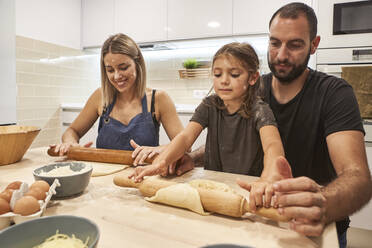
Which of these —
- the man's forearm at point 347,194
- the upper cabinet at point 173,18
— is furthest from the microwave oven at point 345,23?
the man's forearm at point 347,194

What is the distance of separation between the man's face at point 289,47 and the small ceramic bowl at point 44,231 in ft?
3.39

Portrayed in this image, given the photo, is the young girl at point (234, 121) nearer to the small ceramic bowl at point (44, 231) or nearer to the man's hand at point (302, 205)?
the man's hand at point (302, 205)

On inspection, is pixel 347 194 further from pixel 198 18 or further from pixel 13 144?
pixel 198 18

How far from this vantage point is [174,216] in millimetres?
659

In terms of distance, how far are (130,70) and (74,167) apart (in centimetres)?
79

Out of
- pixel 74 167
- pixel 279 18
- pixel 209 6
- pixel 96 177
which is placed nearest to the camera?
pixel 74 167

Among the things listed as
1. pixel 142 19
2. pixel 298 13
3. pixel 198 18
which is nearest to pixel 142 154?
pixel 298 13

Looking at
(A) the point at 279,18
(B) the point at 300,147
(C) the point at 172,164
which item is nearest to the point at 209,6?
(A) the point at 279,18

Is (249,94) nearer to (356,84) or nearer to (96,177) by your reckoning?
(96,177)

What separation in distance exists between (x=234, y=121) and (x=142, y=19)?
7.32ft

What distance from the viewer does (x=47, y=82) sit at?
9.64 feet

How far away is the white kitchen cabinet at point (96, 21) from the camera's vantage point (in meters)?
3.15

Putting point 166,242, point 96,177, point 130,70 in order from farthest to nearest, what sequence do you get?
point 130,70
point 96,177
point 166,242

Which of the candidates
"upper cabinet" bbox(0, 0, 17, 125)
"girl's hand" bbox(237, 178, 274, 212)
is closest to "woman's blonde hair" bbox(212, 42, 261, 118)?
"girl's hand" bbox(237, 178, 274, 212)
